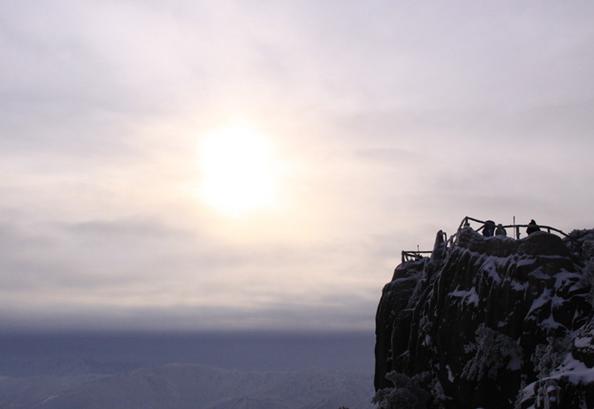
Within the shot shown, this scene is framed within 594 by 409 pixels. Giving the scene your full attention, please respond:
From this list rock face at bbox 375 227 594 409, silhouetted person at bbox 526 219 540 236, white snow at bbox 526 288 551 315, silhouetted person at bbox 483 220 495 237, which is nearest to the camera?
rock face at bbox 375 227 594 409

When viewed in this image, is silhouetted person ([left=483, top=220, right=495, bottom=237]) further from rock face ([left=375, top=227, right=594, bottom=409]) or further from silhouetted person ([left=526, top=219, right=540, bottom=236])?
silhouetted person ([left=526, top=219, right=540, bottom=236])

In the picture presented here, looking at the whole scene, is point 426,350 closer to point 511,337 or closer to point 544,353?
point 511,337

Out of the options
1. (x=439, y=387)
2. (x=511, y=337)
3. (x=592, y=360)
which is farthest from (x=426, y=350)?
(x=592, y=360)

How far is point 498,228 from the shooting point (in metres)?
53.2

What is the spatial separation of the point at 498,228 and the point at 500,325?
398 inches

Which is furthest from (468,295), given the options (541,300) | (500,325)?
(541,300)

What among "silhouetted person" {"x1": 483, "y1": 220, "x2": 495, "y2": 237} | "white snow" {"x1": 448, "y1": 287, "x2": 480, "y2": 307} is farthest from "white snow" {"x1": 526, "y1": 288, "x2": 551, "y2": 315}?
"silhouetted person" {"x1": 483, "y1": 220, "x2": 495, "y2": 237}

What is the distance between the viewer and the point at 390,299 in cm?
6700

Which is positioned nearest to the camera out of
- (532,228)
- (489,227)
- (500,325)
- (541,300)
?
(541,300)

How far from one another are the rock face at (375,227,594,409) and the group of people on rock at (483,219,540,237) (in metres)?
1.83

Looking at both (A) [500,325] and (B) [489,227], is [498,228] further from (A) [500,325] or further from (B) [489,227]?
(A) [500,325]

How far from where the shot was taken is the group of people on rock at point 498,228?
48.8 meters

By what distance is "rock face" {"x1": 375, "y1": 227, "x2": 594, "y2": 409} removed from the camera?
40.4 metres

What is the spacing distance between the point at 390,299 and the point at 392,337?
4841mm
